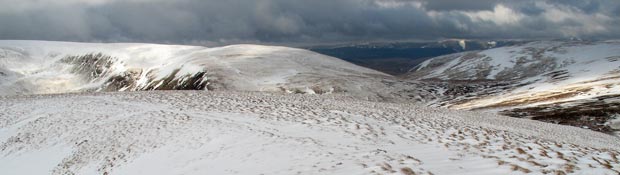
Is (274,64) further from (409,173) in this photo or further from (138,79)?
(409,173)

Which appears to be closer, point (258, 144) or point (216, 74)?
point (258, 144)

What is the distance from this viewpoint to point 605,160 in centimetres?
1378

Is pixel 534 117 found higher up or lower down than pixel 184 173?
lower down

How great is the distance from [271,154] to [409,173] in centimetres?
498

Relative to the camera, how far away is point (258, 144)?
52.7ft

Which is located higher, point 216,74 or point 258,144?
point 258,144

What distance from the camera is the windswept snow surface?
13180mm

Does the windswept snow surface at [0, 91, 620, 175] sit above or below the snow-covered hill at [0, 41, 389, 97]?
above

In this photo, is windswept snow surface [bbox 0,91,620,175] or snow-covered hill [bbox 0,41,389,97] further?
snow-covered hill [bbox 0,41,389,97]

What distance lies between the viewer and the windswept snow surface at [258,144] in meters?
13.2

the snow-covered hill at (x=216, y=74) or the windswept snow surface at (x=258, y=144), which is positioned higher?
the windswept snow surface at (x=258, y=144)

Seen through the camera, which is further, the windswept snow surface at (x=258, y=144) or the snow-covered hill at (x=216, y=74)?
the snow-covered hill at (x=216, y=74)

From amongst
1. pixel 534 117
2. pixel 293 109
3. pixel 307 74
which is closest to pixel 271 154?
pixel 293 109

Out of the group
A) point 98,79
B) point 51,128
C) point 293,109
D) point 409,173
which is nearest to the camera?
point 409,173
